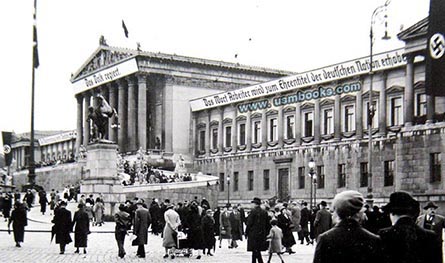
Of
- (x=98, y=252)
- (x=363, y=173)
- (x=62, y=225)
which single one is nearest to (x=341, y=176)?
(x=363, y=173)

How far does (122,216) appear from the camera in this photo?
21.0 meters

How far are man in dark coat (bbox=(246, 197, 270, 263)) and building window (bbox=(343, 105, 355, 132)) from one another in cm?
4040

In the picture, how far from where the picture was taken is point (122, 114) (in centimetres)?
8350

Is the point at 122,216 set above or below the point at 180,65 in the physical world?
below

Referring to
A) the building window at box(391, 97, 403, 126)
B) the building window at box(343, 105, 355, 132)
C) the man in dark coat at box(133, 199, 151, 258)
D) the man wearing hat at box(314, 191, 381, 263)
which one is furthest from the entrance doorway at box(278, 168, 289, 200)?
the man wearing hat at box(314, 191, 381, 263)

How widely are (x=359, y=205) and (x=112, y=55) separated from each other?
80903 mm

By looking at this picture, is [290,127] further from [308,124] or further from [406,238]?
[406,238]

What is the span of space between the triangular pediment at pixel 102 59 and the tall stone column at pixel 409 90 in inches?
1465

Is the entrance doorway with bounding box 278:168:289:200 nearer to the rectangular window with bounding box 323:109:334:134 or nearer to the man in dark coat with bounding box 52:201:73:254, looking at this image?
the rectangular window with bounding box 323:109:334:134

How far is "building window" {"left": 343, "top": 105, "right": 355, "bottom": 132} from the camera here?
188 ft

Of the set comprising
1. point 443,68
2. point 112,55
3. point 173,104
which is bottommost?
point 443,68

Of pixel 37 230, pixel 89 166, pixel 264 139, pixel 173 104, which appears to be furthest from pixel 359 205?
pixel 173 104

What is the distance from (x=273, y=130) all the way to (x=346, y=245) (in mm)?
60856

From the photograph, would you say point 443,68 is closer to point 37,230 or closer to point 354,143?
Answer: point 37,230
